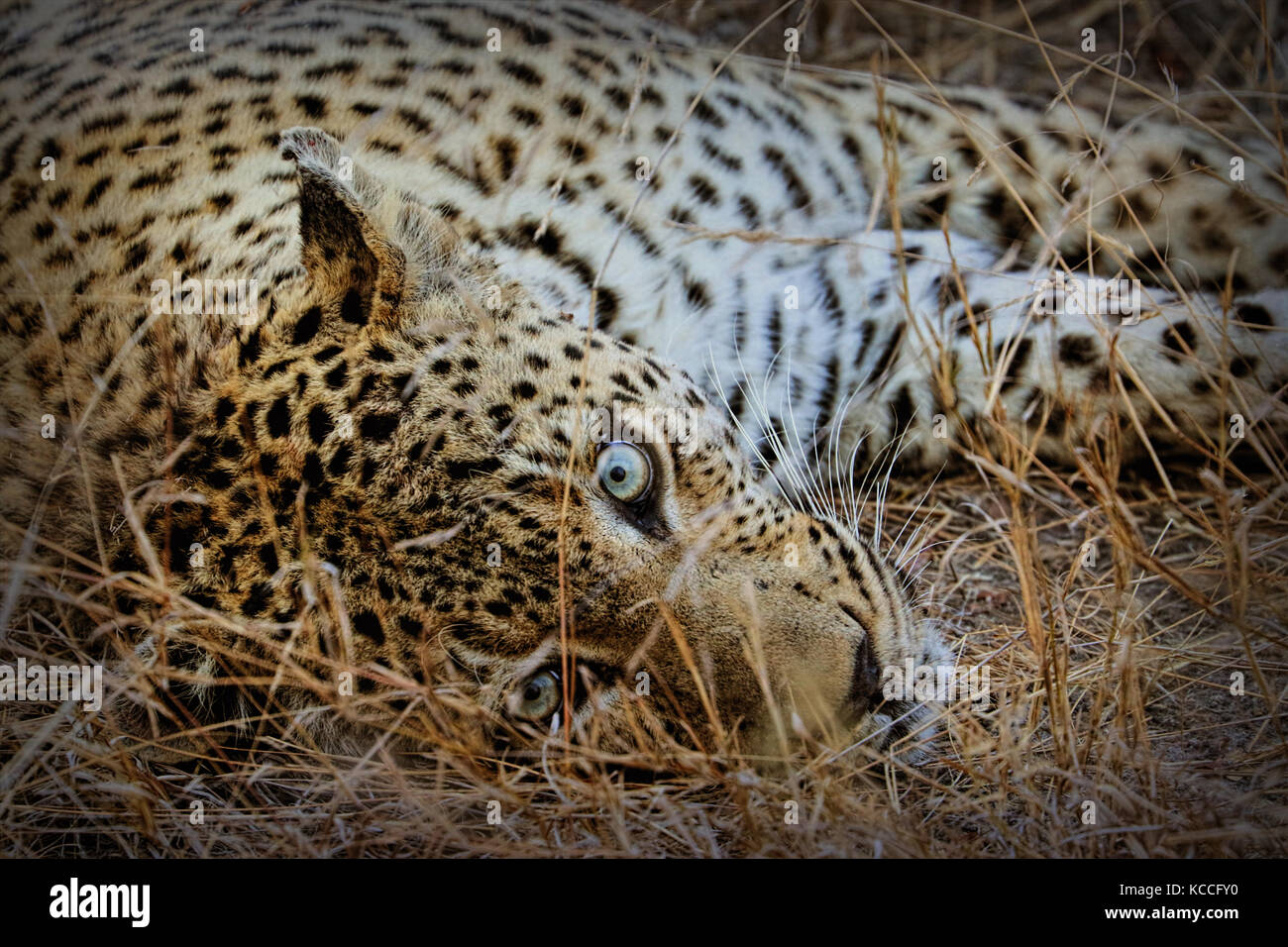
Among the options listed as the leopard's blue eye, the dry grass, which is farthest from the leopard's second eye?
the dry grass

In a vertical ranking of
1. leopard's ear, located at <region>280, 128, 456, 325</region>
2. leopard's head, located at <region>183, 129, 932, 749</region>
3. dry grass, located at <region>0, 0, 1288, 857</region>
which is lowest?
dry grass, located at <region>0, 0, 1288, 857</region>

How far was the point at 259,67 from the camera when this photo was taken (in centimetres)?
305

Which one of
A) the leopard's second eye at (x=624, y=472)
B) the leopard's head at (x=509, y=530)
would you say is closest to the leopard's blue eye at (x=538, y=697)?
the leopard's head at (x=509, y=530)

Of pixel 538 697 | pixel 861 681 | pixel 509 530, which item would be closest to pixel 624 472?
pixel 509 530

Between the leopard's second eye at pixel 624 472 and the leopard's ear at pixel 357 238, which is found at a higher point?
the leopard's ear at pixel 357 238

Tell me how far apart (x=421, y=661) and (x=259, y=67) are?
1.77 m

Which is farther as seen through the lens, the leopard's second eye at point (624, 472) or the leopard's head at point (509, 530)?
the leopard's second eye at point (624, 472)

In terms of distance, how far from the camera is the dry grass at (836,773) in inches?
85.5

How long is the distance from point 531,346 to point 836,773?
1.02m

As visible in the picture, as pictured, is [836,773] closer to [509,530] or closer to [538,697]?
[538,697]

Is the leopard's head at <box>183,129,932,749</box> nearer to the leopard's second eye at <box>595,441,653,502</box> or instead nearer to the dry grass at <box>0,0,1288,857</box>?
the leopard's second eye at <box>595,441,653,502</box>

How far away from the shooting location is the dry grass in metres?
2.17

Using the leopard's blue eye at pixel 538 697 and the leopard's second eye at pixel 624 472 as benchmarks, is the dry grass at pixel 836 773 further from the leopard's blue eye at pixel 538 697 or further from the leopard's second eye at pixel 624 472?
the leopard's second eye at pixel 624 472

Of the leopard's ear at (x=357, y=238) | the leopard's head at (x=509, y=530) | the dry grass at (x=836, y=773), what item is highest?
the leopard's ear at (x=357, y=238)
